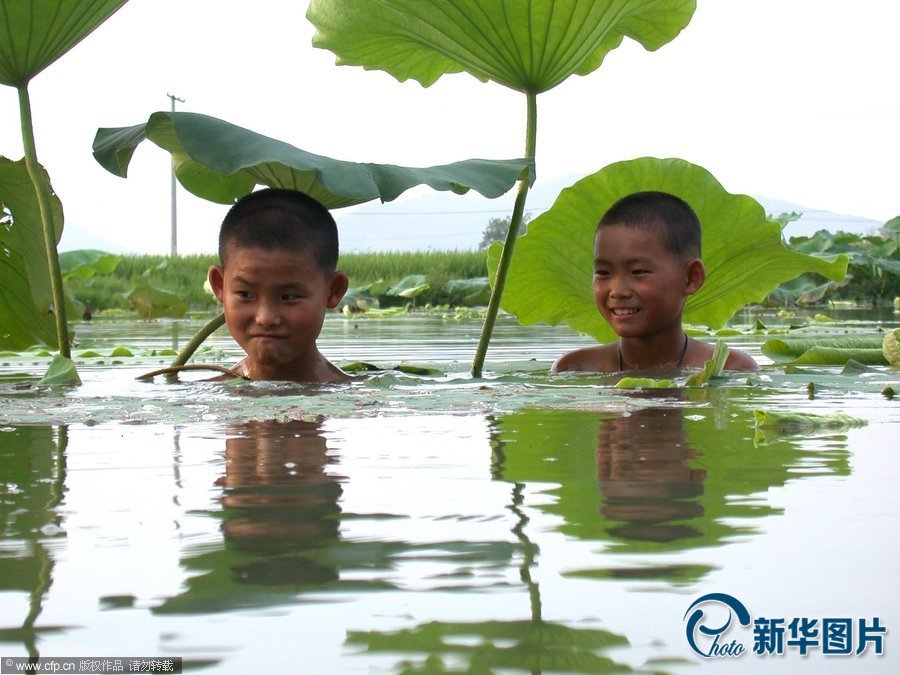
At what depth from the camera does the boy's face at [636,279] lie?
3.24 m

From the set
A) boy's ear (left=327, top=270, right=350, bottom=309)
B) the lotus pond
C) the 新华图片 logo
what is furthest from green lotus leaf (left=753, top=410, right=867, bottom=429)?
boy's ear (left=327, top=270, right=350, bottom=309)

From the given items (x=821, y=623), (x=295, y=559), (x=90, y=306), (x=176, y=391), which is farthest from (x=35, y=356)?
(x=90, y=306)

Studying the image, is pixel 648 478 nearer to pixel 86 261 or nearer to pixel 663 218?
pixel 663 218

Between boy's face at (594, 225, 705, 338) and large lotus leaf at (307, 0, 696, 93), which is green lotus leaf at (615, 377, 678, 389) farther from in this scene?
large lotus leaf at (307, 0, 696, 93)

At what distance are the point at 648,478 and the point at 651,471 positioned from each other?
0.05m

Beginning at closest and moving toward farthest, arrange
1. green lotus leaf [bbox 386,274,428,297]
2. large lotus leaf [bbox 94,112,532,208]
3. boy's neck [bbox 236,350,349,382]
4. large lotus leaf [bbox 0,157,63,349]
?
large lotus leaf [bbox 94,112,532,208]
boy's neck [bbox 236,350,349,382]
large lotus leaf [bbox 0,157,63,349]
green lotus leaf [bbox 386,274,428,297]

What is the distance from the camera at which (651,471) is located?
3.93 feet

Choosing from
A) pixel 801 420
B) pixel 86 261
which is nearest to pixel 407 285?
pixel 86 261

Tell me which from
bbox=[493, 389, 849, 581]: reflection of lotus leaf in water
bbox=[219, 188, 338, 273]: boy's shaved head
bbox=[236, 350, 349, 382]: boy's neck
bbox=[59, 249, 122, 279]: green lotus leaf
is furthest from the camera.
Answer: bbox=[59, 249, 122, 279]: green lotus leaf

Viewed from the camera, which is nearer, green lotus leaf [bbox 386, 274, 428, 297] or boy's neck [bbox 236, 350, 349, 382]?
boy's neck [bbox 236, 350, 349, 382]

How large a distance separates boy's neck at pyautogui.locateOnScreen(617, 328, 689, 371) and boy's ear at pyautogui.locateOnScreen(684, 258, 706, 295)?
5.4 inches

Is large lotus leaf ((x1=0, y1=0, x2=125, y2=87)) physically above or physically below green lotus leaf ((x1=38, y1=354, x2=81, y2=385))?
above

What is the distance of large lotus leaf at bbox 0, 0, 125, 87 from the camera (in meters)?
2.46

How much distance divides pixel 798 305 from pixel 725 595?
1123 centimetres
